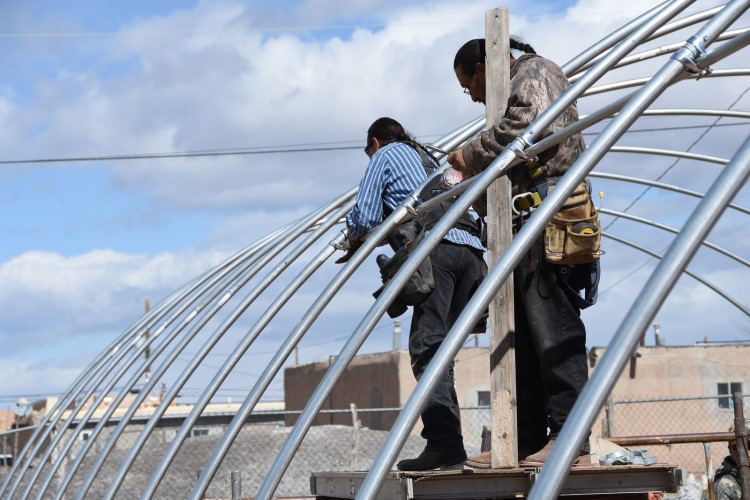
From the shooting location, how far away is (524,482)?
5277 millimetres

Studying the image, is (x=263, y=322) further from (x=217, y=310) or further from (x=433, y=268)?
(x=433, y=268)

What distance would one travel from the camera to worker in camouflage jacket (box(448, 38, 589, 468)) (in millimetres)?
5551

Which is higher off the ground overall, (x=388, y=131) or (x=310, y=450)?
(x=388, y=131)

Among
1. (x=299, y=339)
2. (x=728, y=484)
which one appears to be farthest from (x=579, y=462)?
(x=728, y=484)

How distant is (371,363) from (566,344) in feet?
82.4

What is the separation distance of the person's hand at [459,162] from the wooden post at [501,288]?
20 cm

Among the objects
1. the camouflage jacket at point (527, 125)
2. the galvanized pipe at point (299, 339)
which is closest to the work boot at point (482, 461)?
the galvanized pipe at point (299, 339)

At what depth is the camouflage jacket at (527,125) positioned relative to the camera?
18.6ft

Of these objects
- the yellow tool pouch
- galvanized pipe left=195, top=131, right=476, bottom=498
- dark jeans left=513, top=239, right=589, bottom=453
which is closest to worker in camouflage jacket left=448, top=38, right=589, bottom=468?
dark jeans left=513, top=239, right=589, bottom=453

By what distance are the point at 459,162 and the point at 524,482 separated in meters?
1.68

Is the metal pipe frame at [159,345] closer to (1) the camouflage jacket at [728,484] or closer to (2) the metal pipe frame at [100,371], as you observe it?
(2) the metal pipe frame at [100,371]

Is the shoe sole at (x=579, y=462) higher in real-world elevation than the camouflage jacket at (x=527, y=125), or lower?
lower

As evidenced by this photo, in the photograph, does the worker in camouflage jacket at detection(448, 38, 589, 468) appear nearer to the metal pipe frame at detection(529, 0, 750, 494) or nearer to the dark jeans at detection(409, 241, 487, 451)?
the dark jeans at detection(409, 241, 487, 451)

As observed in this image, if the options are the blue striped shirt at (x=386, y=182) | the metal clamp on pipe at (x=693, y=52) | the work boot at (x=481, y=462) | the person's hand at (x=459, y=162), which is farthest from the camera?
the blue striped shirt at (x=386, y=182)
